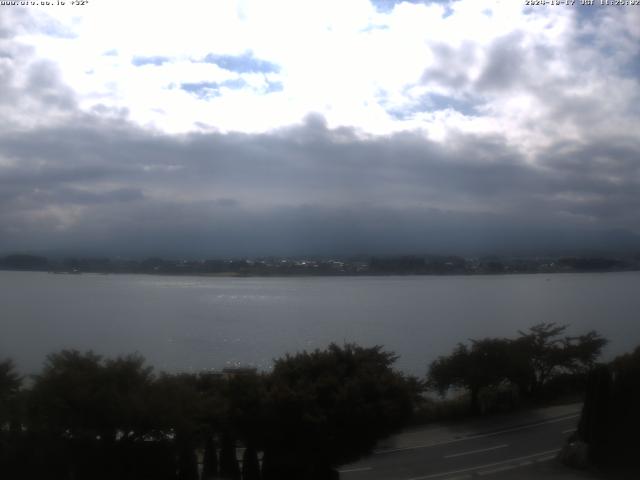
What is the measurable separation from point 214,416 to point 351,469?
14.0 feet

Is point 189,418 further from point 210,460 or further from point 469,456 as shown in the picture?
point 469,456

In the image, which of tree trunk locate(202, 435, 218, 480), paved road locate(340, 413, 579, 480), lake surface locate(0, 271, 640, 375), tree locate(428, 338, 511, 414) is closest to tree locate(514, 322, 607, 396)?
tree locate(428, 338, 511, 414)

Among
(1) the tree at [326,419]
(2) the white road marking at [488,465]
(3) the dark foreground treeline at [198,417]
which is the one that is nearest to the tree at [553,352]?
(2) the white road marking at [488,465]

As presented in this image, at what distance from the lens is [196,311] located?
184 ft

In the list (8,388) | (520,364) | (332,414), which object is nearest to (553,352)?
(520,364)

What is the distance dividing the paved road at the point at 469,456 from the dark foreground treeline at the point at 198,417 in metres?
1.96

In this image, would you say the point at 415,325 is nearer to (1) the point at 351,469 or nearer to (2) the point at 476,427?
(2) the point at 476,427

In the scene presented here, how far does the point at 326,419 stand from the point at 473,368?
1283 cm

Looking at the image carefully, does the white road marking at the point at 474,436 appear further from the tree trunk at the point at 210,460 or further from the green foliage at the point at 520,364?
the tree trunk at the point at 210,460

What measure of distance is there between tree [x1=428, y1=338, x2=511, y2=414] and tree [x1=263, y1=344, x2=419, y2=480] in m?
11.2

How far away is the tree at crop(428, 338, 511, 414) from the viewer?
23.8 meters

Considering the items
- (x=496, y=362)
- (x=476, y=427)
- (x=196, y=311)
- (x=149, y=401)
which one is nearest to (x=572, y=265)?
(x=196, y=311)

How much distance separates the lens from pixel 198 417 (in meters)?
12.5

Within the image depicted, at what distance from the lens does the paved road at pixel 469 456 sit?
15.0 meters
